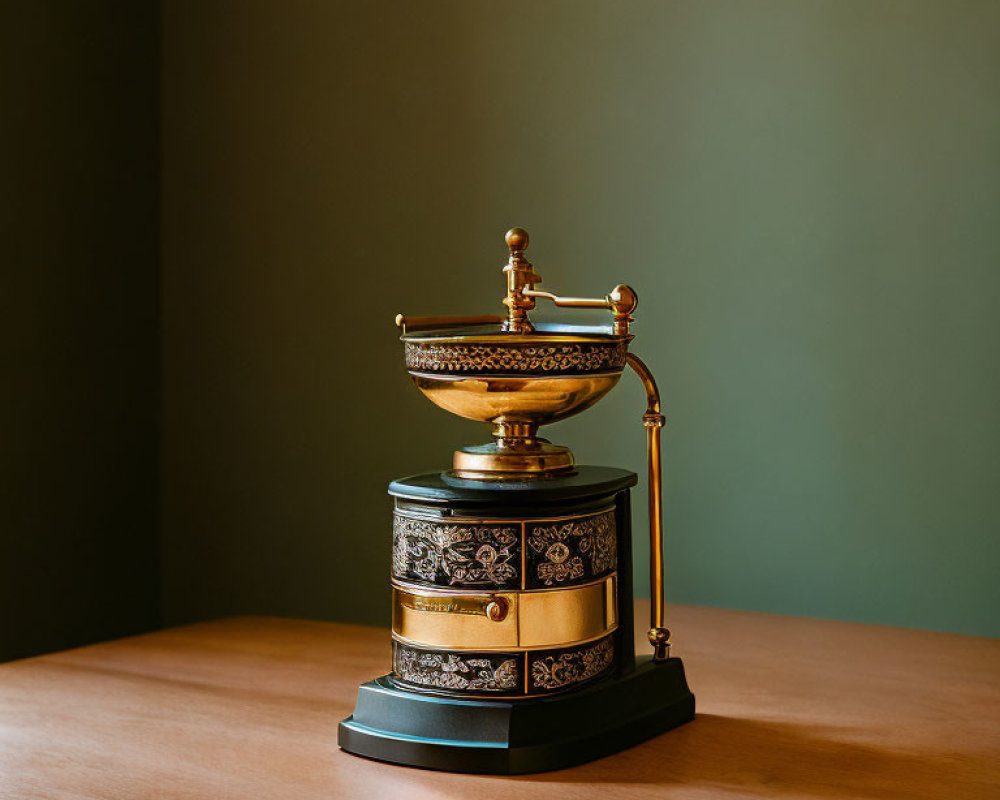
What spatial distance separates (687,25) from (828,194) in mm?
311

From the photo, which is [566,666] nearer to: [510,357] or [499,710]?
[499,710]

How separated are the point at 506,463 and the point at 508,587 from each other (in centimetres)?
12

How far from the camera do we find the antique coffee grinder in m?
0.97

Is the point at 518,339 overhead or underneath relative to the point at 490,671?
overhead

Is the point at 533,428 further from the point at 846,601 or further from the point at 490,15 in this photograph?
the point at 490,15

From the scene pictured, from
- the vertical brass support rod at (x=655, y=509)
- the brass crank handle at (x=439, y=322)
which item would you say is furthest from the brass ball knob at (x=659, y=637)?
the brass crank handle at (x=439, y=322)

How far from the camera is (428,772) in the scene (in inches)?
37.6

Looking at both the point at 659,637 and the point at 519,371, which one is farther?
the point at 659,637

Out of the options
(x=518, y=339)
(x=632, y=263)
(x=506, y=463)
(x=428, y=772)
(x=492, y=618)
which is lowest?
(x=428, y=772)

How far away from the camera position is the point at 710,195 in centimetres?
167

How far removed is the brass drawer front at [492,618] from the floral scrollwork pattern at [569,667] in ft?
0.04

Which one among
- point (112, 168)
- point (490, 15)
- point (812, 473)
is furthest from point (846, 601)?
point (112, 168)

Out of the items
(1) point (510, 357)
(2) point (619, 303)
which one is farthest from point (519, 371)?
(2) point (619, 303)

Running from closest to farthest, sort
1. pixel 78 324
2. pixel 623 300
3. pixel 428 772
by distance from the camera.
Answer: pixel 428 772, pixel 623 300, pixel 78 324
